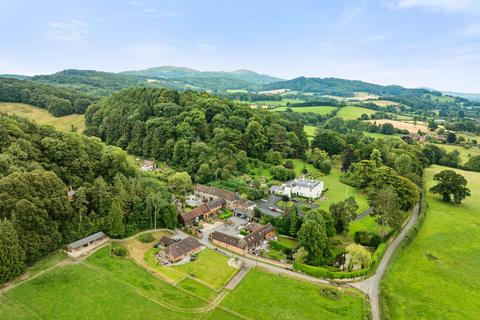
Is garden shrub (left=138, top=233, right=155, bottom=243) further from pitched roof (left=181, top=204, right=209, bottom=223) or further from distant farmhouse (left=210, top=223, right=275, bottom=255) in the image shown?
distant farmhouse (left=210, top=223, right=275, bottom=255)

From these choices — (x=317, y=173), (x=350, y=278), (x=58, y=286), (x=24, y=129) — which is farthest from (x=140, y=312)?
(x=317, y=173)

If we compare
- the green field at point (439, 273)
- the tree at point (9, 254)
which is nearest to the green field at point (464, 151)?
the green field at point (439, 273)

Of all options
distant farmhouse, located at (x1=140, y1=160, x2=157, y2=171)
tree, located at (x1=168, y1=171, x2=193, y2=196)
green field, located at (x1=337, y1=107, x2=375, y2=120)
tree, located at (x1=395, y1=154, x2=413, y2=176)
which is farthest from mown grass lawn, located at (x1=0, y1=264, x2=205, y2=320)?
green field, located at (x1=337, y1=107, x2=375, y2=120)

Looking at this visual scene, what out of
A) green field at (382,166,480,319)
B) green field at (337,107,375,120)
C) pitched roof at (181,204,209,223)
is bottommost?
green field at (382,166,480,319)

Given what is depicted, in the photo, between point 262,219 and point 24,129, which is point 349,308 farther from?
point 24,129

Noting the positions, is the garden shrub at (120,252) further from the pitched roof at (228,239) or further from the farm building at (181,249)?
the pitched roof at (228,239)
